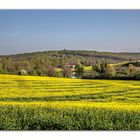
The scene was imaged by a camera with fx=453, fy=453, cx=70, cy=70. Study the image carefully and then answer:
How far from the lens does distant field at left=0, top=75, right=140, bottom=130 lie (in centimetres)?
1063

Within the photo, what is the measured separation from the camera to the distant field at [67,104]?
10.6m

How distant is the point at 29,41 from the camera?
11844 millimetres

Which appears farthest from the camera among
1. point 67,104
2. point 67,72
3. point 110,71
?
point 67,72

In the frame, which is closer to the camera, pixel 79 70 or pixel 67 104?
pixel 67 104

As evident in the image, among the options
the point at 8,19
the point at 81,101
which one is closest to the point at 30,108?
the point at 81,101

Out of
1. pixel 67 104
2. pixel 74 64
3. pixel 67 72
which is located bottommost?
pixel 67 104

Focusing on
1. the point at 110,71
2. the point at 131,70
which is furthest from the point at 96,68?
the point at 131,70

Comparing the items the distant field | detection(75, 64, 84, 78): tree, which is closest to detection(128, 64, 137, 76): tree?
the distant field

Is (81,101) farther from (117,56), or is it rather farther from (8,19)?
(8,19)

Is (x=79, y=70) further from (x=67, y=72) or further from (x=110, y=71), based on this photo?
(x=110, y=71)

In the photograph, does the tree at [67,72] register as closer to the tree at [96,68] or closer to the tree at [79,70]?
the tree at [79,70]

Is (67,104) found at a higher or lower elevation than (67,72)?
lower

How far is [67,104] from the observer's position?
11.2 metres

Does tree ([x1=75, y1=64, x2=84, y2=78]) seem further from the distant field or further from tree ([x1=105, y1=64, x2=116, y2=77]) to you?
tree ([x1=105, y1=64, x2=116, y2=77])
